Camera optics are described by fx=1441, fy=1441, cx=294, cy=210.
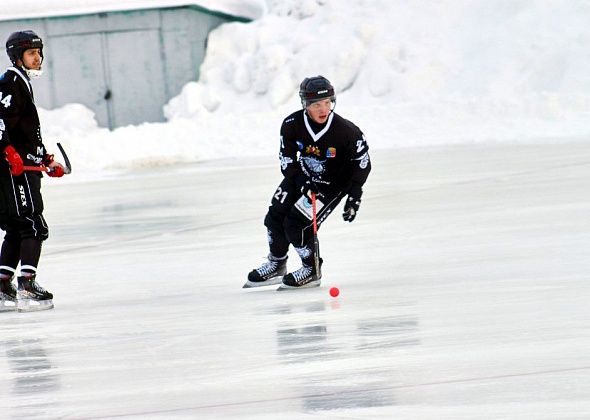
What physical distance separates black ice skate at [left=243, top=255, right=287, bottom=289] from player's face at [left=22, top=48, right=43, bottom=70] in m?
1.89

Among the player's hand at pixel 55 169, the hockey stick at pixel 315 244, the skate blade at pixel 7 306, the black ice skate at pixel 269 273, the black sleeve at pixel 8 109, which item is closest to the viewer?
the black sleeve at pixel 8 109

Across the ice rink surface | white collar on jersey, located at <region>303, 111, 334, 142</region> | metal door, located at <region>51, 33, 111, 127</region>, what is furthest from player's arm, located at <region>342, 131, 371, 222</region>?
metal door, located at <region>51, 33, 111, 127</region>

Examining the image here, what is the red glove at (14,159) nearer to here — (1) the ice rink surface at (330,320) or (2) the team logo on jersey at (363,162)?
(1) the ice rink surface at (330,320)

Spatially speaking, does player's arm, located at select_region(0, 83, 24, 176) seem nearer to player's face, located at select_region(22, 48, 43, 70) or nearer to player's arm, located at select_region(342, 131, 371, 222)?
player's face, located at select_region(22, 48, 43, 70)

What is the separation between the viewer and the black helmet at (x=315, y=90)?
28.4 feet

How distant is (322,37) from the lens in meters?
33.8

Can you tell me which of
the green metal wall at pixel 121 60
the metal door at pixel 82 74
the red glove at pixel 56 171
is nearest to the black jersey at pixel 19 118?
the red glove at pixel 56 171

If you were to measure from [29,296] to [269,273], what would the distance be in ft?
5.08

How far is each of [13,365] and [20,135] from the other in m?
2.21

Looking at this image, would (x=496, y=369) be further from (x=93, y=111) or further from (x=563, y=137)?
(x=93, y=111)

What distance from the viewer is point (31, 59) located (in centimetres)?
841

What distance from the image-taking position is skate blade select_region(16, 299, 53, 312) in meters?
8.56

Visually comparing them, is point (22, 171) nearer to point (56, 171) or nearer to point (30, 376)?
point (56, 171)

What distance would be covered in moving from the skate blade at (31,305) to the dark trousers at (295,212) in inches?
60.4
